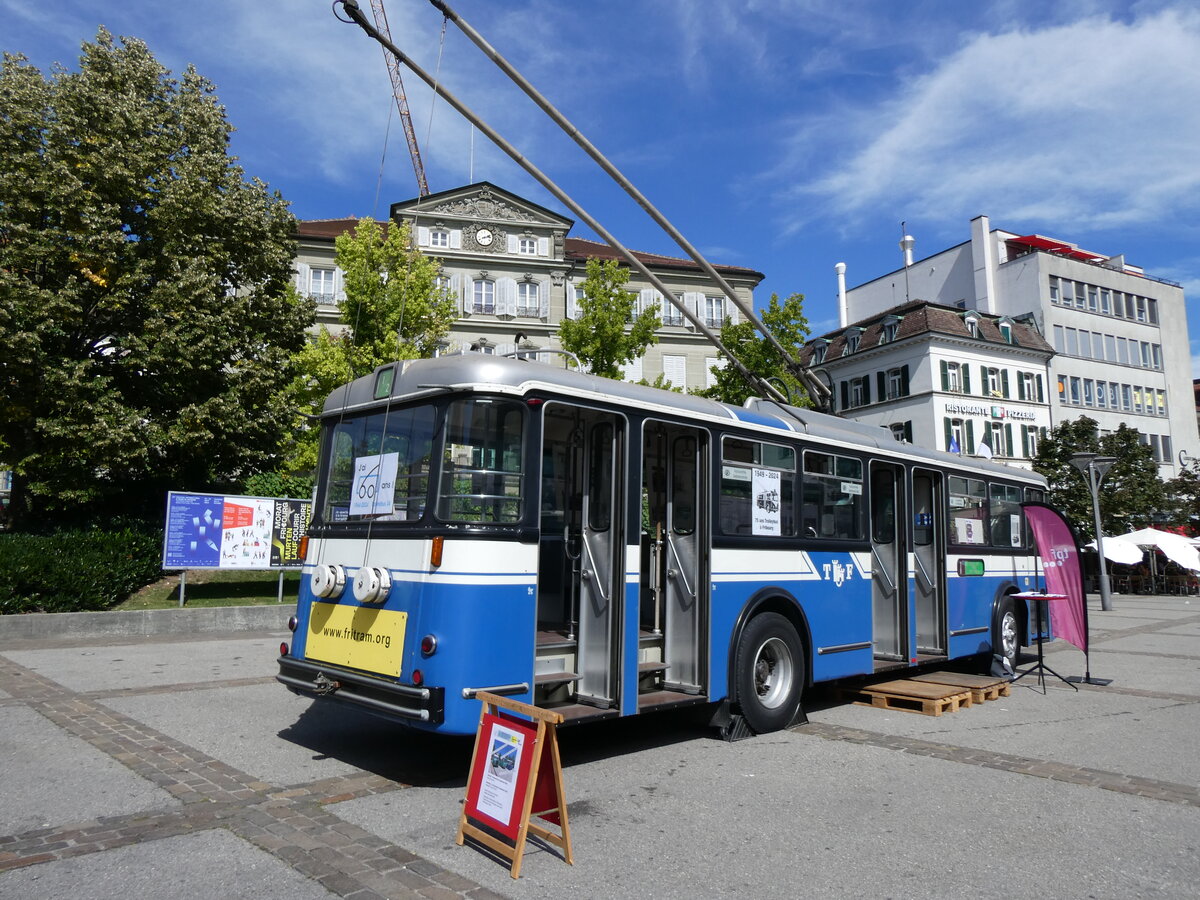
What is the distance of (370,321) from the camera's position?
2369 centimetres

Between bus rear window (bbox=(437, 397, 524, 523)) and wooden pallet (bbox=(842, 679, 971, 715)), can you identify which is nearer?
bus rear window (bbox=(437, 397, 524, 523))

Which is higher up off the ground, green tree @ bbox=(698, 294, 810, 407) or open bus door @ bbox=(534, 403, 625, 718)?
green tree @ bbox=(698, 294, 810, 407)

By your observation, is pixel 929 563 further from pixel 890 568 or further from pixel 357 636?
pixel 357 636

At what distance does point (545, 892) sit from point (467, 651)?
178 centimetres

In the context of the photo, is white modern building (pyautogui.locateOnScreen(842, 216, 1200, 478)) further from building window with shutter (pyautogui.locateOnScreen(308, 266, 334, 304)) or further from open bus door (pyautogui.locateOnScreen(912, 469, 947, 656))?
open bus door (pyautogui.locateOnScreen(912, 469, 947, 656))

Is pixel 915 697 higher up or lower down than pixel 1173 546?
lower down

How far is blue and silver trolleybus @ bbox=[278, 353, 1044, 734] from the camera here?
5.92m

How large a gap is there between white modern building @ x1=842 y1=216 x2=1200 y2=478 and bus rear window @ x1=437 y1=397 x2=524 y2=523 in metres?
53.2

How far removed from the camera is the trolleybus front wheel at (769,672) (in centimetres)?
771

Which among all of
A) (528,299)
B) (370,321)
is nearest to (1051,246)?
(528,299)

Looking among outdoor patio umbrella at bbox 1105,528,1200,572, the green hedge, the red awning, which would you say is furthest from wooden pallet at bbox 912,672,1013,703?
the red awning

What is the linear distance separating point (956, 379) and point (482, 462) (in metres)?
47.5

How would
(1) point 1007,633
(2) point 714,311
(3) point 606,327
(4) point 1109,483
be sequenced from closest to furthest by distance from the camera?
(1) point 1007,633 → (3) point 606,327 → (4) point 1109,483 → (2) point 714,311

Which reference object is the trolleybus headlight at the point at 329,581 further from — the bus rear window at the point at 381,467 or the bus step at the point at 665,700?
the bus step at the point at 665,700
